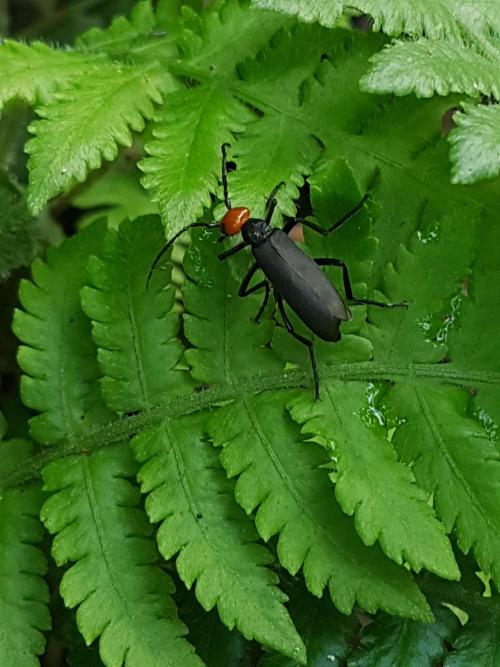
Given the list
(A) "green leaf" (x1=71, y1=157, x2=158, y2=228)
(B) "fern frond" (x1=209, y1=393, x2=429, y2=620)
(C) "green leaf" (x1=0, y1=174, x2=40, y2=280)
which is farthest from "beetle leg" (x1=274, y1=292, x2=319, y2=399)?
(A) "green leaf" (x1=71, y1=157, x2=158, y2=228)

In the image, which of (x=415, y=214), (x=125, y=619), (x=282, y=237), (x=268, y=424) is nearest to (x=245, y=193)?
(x=282, y=237)

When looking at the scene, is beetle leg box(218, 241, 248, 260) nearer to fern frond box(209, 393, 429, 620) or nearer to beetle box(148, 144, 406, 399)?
beetle box(148, 144, 406, 399)

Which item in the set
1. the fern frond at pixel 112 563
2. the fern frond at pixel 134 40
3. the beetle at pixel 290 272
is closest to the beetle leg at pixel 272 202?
the beetle at pixel 290 272

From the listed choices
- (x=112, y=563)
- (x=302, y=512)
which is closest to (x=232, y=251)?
(x=302, y=512)

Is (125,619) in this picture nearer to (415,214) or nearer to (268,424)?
(268,424)

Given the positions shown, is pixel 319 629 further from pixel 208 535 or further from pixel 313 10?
pixel 313 10

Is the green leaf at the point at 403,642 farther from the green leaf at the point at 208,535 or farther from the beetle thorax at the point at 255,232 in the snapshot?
the beetle thorax at the point at 255,232
